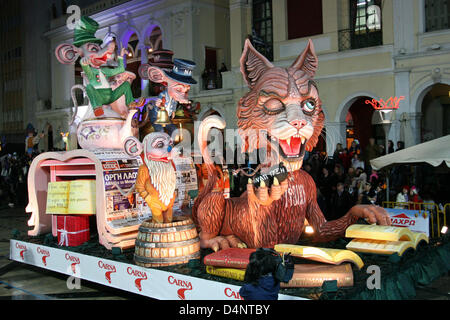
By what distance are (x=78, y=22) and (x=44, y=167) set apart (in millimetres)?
1919

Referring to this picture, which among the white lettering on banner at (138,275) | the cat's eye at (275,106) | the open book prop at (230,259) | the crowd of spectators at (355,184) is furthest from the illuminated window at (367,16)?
the white lettering on banner at (138,275)

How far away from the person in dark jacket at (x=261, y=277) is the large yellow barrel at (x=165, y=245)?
1.48 meters

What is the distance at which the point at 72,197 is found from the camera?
510 cm

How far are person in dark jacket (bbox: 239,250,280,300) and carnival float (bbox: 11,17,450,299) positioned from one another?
0.08m

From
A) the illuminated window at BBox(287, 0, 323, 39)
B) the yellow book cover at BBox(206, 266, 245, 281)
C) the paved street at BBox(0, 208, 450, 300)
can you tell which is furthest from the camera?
the illuminated window at BBox(287, 0, 323, 39)

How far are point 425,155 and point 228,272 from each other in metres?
4.02

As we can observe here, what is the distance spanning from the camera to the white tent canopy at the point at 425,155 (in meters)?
5.99

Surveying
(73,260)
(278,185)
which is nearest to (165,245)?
(278,185)

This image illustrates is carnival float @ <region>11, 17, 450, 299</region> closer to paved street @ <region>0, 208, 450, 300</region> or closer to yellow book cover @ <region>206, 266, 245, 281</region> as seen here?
yellow book cover @ <region>206, 266, 245, 281</region>

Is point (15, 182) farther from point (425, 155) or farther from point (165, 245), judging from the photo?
point (425, 155)

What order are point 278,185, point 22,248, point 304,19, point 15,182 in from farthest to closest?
point 15,182 → point 304,19 → point 22,248 → point 278,185

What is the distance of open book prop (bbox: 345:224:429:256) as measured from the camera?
3938 mm

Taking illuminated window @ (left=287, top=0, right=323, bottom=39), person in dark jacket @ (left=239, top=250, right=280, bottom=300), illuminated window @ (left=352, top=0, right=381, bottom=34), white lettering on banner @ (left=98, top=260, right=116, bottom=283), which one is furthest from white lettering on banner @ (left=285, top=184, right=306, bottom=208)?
illuminated window @ (left=287, top=0, right=323, bottom=39)

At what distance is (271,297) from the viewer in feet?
8.64
